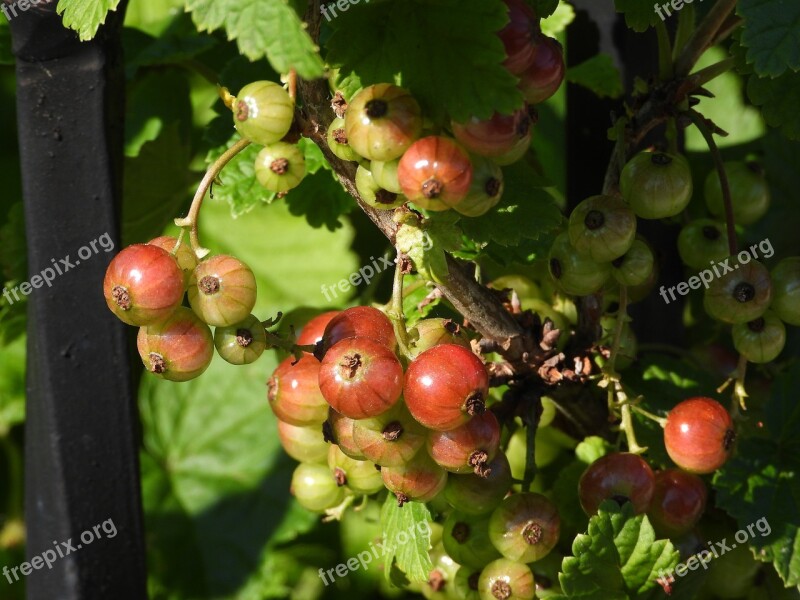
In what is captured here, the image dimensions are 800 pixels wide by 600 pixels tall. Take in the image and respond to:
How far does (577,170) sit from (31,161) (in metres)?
0.70

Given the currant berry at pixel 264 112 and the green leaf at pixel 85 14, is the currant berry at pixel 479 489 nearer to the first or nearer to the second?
the currant berry at pixel 264 112

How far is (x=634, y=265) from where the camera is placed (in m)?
0.89

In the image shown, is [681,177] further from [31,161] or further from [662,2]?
[31,161]

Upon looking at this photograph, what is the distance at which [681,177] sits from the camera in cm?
89

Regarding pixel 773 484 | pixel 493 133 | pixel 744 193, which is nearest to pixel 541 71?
pixel 493 133

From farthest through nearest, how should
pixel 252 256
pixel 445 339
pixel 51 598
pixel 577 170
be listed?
pixel 252 256, pixel 577 170, pixel 51 598, pixel 445 339

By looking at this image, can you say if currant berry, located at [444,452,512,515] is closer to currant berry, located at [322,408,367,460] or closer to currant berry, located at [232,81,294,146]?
currant berry, located at [322,408,367,460]

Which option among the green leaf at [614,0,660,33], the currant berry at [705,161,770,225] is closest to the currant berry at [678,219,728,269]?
the currant berry at [705,161,770,225]

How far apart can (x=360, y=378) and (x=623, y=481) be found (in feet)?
1.06

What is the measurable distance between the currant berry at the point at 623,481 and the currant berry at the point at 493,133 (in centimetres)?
37

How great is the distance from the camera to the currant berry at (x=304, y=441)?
3.07 feet

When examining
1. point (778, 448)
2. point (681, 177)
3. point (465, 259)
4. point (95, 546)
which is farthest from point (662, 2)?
point (95, 546)

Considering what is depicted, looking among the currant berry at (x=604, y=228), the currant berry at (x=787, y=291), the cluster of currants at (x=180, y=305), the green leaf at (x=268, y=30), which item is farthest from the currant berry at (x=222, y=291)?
the currant berry at (x=787, y=291)

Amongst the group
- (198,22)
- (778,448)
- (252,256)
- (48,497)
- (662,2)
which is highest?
(198,22)
